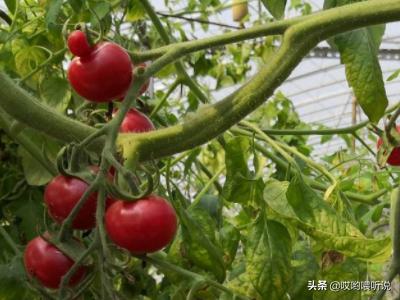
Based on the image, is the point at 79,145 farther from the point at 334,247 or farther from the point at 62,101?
the point at 62,101

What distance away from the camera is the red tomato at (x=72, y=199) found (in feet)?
2.30

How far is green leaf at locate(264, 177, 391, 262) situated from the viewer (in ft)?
2.39

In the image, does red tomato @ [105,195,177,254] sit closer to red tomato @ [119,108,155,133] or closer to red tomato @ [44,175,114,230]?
red tomato @ [44,175,114,230]

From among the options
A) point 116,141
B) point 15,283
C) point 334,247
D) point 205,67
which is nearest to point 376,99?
point 334,247

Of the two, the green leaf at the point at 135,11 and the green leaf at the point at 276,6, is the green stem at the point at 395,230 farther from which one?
the green leaf at the point at 135,11

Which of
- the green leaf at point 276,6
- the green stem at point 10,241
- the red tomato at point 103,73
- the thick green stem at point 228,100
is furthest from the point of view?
the green stem at point 10,241

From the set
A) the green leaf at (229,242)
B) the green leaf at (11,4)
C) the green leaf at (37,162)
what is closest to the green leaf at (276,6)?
the green leaf at (229,242)

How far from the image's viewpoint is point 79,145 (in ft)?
2.18

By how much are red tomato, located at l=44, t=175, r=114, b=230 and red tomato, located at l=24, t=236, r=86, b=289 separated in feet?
0.13

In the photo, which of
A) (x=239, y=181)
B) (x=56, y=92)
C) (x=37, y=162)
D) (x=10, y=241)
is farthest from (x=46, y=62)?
(x=239, y=181)

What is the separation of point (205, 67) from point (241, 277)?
0.83m

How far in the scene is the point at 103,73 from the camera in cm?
72

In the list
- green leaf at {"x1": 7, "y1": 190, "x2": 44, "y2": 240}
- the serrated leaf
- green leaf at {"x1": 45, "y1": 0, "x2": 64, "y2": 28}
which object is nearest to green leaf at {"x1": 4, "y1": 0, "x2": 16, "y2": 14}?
the serrated leaf

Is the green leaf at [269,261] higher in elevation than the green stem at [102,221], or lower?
lower
